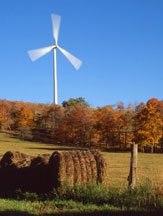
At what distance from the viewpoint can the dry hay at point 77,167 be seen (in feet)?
29.9

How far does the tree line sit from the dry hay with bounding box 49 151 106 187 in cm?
3948

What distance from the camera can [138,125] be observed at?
5153 cm

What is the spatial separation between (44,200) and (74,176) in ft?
5.27

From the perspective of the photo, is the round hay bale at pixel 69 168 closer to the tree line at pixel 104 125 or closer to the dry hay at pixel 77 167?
the dry hay at pixel 77 167

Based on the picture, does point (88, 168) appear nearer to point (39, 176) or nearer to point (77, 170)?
point (77, 170)

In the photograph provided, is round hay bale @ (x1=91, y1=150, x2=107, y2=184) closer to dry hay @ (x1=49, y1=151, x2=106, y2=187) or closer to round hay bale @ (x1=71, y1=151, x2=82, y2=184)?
dry hay @ (x1=49, y1=151, x2=106, y2=187)

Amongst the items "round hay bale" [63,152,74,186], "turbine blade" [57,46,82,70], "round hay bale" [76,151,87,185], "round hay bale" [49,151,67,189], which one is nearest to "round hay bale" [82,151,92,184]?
"round hay bale" [76,151,87,185]

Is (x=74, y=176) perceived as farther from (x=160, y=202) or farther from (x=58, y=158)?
(x=160, y=202)

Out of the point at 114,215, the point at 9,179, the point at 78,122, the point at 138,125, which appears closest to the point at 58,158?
the point at 9,179

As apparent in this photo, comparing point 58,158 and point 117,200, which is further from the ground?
point 58,158

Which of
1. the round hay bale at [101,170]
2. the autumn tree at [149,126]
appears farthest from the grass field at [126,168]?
the autumn tree at [149,126]

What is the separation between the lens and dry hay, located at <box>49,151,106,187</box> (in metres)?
9.12

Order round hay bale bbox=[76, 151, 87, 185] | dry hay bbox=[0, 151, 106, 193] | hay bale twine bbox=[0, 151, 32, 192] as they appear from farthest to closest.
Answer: hay bale twine bbox=[0, 151, 32, 192], round hay bale bbox=[76, 151, 87, 185], dry hay bbox=[0, 151, 106, 193]

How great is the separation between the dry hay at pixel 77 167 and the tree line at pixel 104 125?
130 feet
